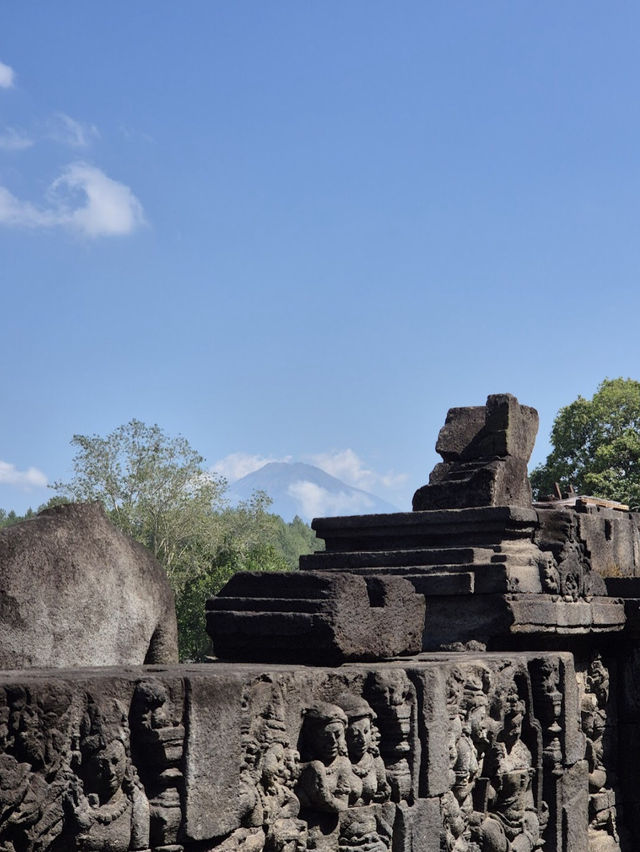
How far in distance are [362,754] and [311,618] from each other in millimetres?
726

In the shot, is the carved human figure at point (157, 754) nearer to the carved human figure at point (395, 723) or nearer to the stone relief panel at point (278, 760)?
the stone relief panel at point (278, 760)

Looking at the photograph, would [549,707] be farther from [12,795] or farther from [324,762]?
[12,795]

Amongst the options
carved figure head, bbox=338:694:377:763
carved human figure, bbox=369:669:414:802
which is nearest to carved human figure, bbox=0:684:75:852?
carved figure head, bbox=338:694:377:763

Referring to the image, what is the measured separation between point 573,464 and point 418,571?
67.9 ft

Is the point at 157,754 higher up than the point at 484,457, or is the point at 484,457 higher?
the point at 484,457

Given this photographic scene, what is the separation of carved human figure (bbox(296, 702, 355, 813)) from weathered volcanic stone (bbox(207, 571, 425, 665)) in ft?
2.00

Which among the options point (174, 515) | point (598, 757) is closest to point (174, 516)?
point (174, 515)

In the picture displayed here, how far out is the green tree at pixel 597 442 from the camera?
27.2 metres

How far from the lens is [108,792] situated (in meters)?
4.11

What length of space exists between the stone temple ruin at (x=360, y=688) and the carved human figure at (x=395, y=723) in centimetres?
1

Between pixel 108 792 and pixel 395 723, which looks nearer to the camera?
pixel 108 792

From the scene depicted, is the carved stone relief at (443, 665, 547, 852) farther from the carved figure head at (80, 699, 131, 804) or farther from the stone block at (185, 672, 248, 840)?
the carved figure head at (80, 699, 131, 804)

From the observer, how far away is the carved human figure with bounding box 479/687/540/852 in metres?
6.77

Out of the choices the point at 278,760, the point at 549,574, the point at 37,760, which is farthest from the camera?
the point at 549,574
